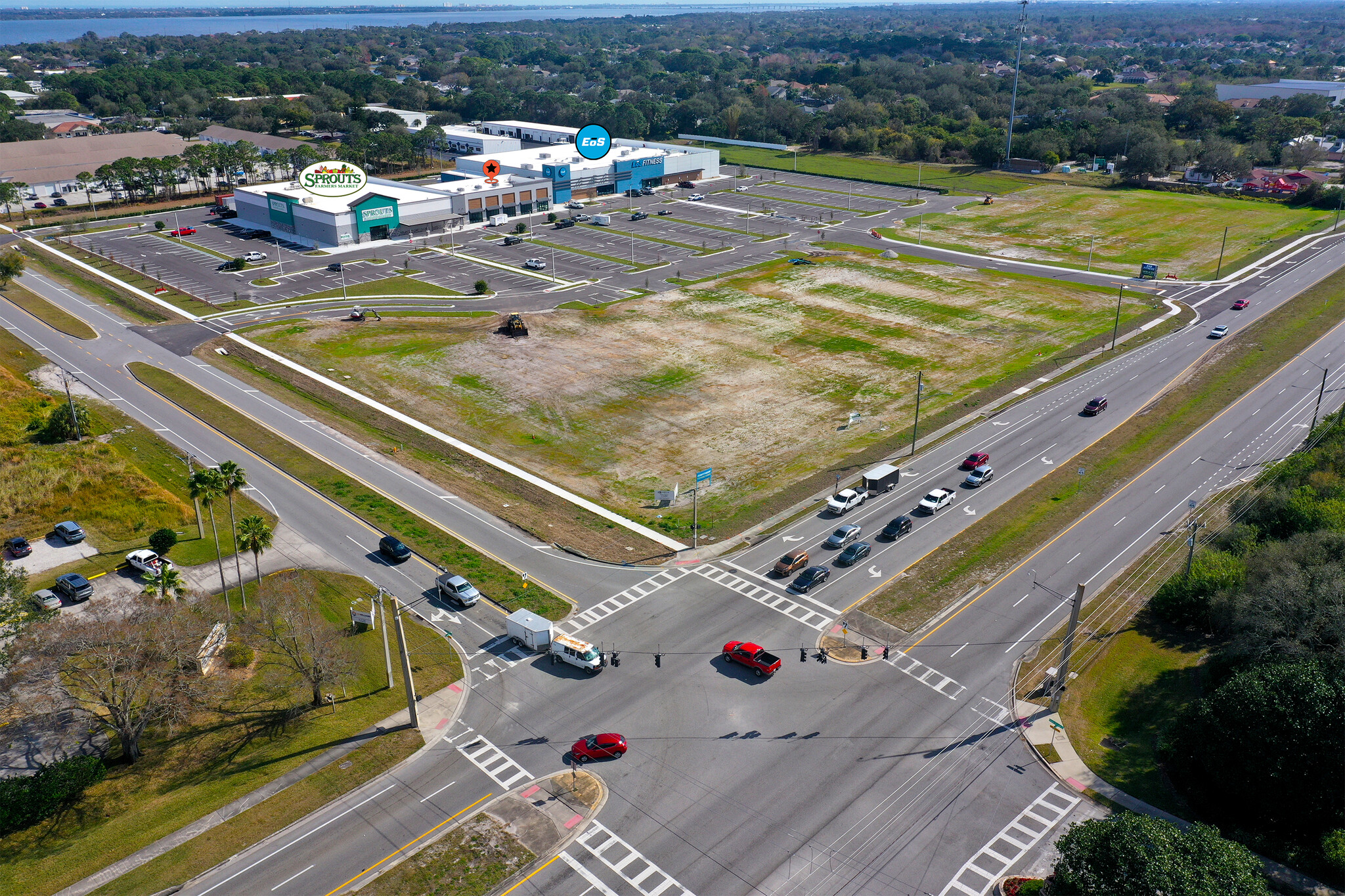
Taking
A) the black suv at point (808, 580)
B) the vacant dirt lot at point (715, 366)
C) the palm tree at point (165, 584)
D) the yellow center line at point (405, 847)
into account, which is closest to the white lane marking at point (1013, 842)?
the yellow center line at point (405, 847)

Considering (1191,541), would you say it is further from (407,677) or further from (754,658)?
(407,677)

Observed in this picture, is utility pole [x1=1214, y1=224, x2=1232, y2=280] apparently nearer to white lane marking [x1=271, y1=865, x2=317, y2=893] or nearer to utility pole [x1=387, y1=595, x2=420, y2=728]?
utility pole [x1=387, y1=595, x2=420, y2=728]

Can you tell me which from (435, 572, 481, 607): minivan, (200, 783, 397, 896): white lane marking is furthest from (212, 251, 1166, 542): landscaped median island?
(200, 783, 397, 896): white lane marking

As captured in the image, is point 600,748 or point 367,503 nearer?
point 600,748

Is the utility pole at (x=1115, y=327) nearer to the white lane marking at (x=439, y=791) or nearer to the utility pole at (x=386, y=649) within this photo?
the utility pole at (x=386, y=649)

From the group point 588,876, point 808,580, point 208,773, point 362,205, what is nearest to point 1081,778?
point 808,580

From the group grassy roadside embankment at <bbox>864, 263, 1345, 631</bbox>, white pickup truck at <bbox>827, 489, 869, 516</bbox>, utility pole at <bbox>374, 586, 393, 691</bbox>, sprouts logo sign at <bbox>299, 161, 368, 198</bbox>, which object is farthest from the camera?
sprouts logo sign at <bbox>299, 161, 368, 198</bbox>

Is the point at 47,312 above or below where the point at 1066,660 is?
above
